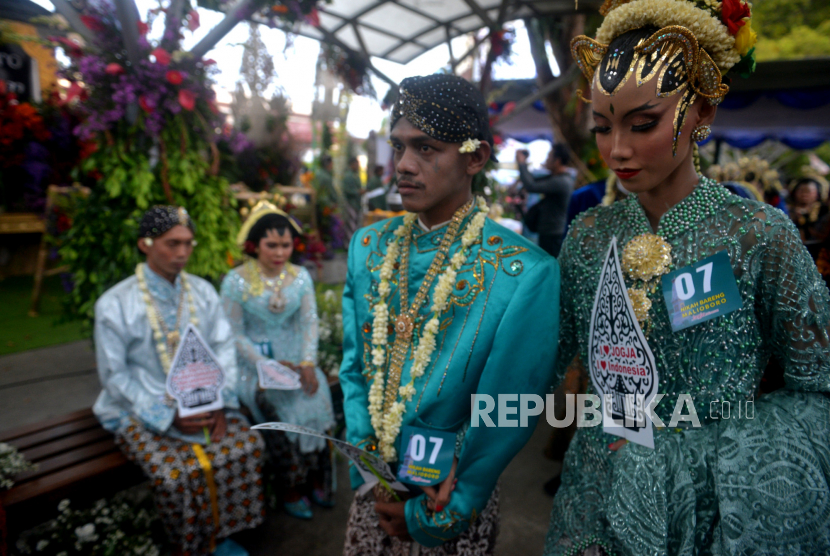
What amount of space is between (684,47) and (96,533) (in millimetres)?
3224

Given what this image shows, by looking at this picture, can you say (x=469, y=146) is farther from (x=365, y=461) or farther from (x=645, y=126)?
(x=365, y=461)

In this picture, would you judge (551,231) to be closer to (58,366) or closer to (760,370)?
(760,370)

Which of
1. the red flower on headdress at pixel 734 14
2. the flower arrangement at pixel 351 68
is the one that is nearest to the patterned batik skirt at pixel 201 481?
the red flower on headdress at pixel 734 14

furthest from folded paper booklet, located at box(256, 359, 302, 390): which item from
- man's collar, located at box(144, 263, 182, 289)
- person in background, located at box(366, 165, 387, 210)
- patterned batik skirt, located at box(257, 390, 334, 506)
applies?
person in background, located at box(366, 165, 387, 210)

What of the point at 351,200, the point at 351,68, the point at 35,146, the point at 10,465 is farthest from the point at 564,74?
the point at 35,146

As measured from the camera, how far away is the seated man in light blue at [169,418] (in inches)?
99.4

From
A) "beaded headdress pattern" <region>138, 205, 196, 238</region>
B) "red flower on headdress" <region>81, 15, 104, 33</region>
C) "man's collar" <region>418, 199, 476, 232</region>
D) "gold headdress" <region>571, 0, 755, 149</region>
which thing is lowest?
"man's collar" <region>418, 199, 476, 232</region>

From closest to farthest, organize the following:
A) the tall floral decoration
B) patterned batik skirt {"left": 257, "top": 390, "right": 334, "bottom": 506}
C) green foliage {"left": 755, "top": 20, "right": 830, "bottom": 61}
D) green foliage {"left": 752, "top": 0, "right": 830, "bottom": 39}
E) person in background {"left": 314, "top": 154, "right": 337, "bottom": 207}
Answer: patterned batik skirt {"left": 257, "top": 390, "right": 334, "bottom": 506} → the tall floral decoration → person in background {"left": 314, "top": 154, "right": 337, "bottom": 207} → green foliage {"left": 755, "top": 20, "right": 830, "bottom": 61} → green foliage {"left": 752, "top": 0, "right": 830, "bottom": 39}

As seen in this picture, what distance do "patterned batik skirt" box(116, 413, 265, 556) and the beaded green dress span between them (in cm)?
204

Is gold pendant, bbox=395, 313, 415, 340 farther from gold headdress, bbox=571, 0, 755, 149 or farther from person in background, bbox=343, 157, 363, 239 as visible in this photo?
person in background, bbox=343, 157, 363, 239

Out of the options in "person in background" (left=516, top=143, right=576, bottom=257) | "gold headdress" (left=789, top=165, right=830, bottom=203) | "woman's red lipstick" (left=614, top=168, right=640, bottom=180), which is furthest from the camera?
"gold headdress" (left=789, top=165, right=830, bottom=203)

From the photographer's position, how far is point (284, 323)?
3426 mm

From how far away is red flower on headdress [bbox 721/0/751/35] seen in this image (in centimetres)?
Answer: 116

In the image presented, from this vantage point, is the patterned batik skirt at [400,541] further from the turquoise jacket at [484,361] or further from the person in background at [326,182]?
the person in background at [326,182]
